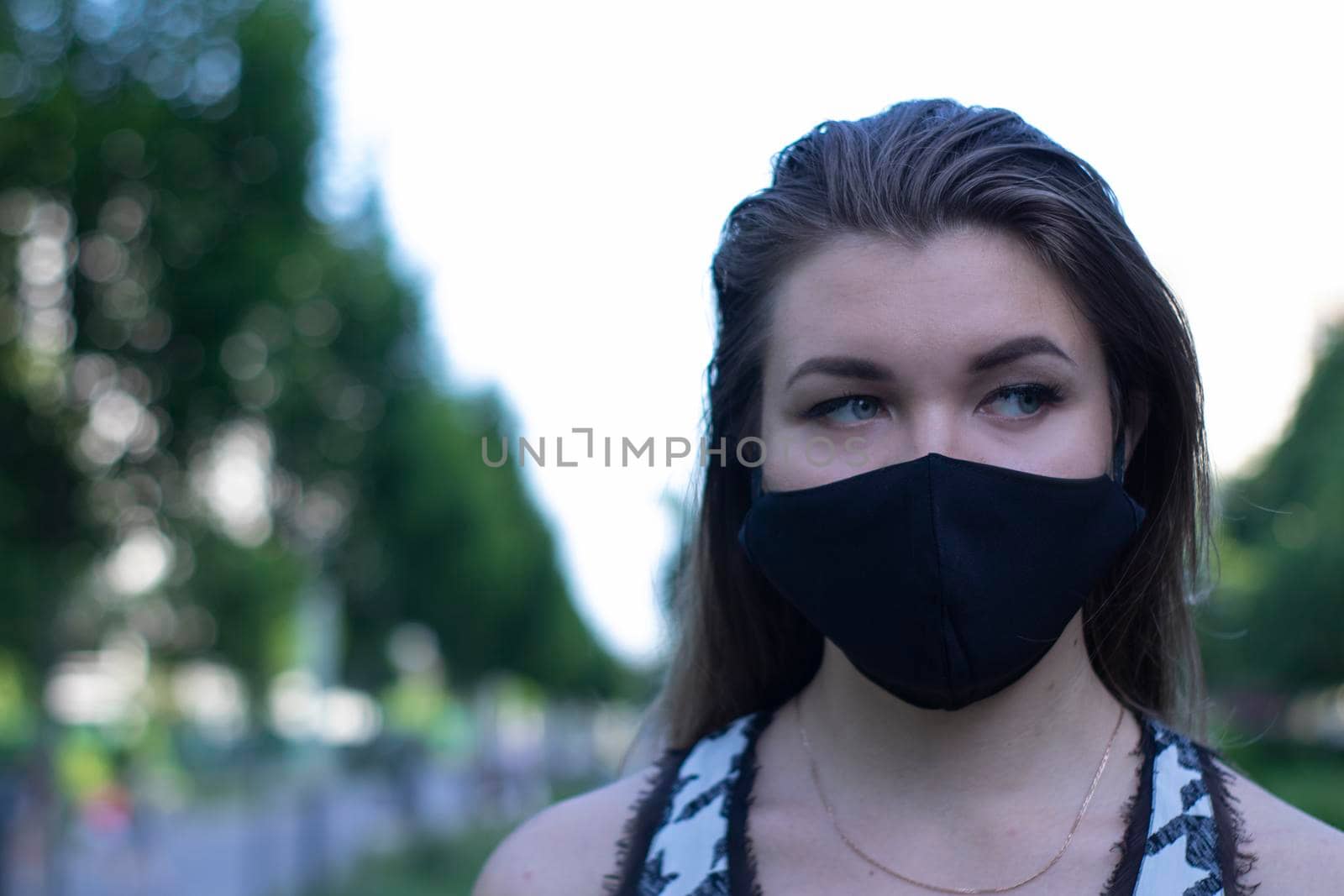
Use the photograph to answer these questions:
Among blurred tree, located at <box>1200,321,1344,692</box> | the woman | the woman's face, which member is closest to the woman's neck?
the woman

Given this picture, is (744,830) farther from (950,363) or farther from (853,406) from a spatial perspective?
(950,363)

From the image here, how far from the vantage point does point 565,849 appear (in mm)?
2049

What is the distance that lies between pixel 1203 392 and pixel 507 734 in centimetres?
5258

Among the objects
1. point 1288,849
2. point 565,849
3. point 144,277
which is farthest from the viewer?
point 144,277

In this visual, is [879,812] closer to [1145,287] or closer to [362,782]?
[1145,287]

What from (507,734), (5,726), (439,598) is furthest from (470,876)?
(507,734)

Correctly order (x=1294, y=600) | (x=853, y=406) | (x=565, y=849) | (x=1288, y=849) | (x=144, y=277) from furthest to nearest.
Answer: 1. (x=1294, y=600)
2. (x=144, y=277)
3. (x=565, y=849)
4. (x=853, y=406)
5. (x=1288, y=849)

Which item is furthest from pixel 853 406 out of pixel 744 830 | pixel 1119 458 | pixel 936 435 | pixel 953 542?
pixel 744 830

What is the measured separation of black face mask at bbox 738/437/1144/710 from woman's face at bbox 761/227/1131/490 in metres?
0.04

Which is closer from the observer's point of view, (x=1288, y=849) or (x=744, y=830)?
(x=1288, y=849)

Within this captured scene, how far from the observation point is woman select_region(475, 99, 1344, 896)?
72.0 inches

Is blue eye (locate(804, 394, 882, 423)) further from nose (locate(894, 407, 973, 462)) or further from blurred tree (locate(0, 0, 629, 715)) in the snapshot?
blurred tree (locate(0, 0, 629, 715))

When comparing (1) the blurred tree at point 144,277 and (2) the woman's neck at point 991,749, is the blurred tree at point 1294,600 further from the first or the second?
(2) the woman's neck at point 991,749

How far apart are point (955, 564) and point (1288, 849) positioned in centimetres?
57
